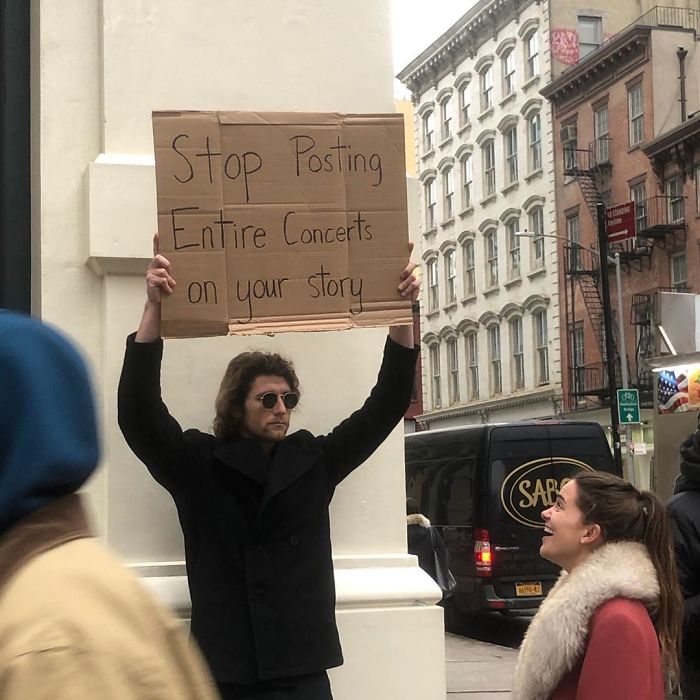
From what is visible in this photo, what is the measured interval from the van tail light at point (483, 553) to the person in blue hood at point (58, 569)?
44.1 feet

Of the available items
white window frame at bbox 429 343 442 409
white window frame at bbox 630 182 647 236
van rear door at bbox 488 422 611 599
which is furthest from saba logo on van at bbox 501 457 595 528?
white window frame at bbox 429 343 442 409

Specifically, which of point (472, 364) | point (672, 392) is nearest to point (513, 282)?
point (472, 364)

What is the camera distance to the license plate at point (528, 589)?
14.3m

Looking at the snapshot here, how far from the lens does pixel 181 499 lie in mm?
3156

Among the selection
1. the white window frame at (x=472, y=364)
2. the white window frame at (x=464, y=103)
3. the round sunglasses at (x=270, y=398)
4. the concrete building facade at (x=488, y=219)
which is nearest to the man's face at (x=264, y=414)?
the round sunglasses at (x=270, y=398)

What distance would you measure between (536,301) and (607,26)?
34.5 ft

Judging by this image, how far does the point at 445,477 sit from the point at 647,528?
519 inches

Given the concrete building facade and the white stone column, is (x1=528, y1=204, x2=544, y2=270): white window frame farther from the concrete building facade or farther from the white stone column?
the white stone column

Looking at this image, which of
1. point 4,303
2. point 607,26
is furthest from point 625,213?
point 4,303

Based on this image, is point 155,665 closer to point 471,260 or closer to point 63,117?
point 63,117

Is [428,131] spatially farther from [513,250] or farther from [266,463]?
[266,463]

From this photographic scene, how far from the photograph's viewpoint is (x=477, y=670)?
1070 cm

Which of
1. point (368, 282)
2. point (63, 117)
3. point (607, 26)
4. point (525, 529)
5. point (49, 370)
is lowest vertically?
point (525, 529)

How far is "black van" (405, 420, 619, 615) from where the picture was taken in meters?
14.4
